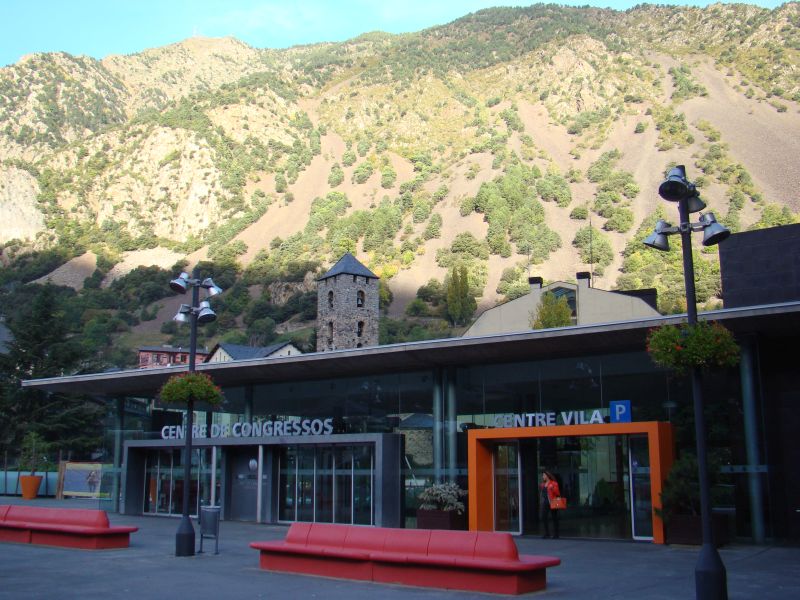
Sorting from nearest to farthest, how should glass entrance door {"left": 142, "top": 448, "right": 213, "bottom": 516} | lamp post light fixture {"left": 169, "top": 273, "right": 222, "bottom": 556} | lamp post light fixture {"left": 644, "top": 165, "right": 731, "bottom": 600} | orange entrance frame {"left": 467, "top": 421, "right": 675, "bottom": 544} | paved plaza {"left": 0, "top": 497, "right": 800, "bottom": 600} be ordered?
lamp post light fixture {"left": 644, "top": 165, "right": 731, "bottom": 600} → paved plaza {"left": 0, "top": 497, "right": 800, "bottom": 600} → lamp post light fixture {"left": 169, "top": 273, "right": 222, "bottom": 556} → orange entrance frame {"left": 467, "top": 421, "right": 675, "bottom": 544} → glass entrance door {"left": 142, "top": 448, "right": 213, "bottom": 516}

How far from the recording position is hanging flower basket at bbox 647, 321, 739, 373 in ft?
40.8

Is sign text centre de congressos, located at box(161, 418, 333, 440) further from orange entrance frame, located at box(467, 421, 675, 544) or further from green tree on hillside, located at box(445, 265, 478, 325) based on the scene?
green tree on hillside, located at box(445, 265, 478, 325)

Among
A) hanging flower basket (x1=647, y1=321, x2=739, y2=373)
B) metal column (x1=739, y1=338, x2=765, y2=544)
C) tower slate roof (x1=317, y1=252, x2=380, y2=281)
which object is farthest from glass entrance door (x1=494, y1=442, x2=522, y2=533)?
tower slate roof (x1=317, y1=252, x2=380, y2=281)

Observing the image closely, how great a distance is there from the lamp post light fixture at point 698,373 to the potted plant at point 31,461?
123 feet

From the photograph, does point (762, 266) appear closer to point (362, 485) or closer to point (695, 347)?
point (362, 485)

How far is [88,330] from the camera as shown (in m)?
121

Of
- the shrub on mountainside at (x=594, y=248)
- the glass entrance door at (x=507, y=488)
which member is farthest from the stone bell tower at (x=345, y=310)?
the glass entrance door at (x=507, y=488)

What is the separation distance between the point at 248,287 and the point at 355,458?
120337 mm

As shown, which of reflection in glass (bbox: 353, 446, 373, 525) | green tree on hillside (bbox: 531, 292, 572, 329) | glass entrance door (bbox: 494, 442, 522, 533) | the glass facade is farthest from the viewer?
green tree on hillside (bbox: 531, 292, 572, 329)

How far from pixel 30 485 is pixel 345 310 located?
40.7 metres

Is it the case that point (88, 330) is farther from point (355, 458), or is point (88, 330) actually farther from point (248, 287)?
point (355, 458)

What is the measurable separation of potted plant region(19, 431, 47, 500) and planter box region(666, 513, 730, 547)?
3280 centimetres

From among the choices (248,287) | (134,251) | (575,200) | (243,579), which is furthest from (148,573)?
(134,251)

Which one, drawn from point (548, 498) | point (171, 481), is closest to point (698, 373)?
point (548, 498)
